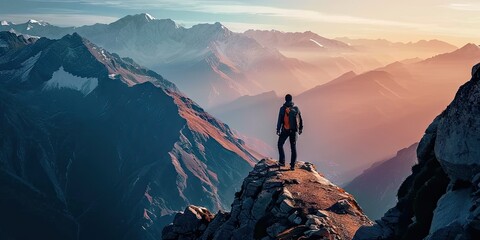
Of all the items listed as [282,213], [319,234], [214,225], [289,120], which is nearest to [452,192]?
[319,234]

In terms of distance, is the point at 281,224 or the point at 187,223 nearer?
the point at 281,224

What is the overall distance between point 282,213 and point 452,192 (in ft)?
43.2

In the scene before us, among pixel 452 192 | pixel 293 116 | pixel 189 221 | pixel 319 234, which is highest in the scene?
pixel 452 192

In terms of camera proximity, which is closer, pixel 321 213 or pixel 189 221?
pixel 321 213

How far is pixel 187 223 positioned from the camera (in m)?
41.1

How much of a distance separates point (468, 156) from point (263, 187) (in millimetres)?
18506

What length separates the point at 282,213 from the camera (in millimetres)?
31109

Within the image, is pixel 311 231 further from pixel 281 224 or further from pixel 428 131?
pixel 428 131

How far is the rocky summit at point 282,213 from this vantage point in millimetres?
28391

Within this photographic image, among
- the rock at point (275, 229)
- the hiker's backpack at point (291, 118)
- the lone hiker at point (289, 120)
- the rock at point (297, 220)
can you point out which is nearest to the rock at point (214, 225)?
the rock at point (275, 229)

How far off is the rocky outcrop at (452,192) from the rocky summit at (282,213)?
3463mm

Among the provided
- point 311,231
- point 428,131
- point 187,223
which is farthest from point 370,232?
point 187,223

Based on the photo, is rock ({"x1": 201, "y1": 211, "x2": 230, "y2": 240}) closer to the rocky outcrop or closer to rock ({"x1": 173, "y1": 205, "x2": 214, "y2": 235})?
rock ({"x1": 173, "y1": 205, "x2": 214, "y2": 235})

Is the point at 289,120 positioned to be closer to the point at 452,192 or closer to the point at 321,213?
the point at 321,213
